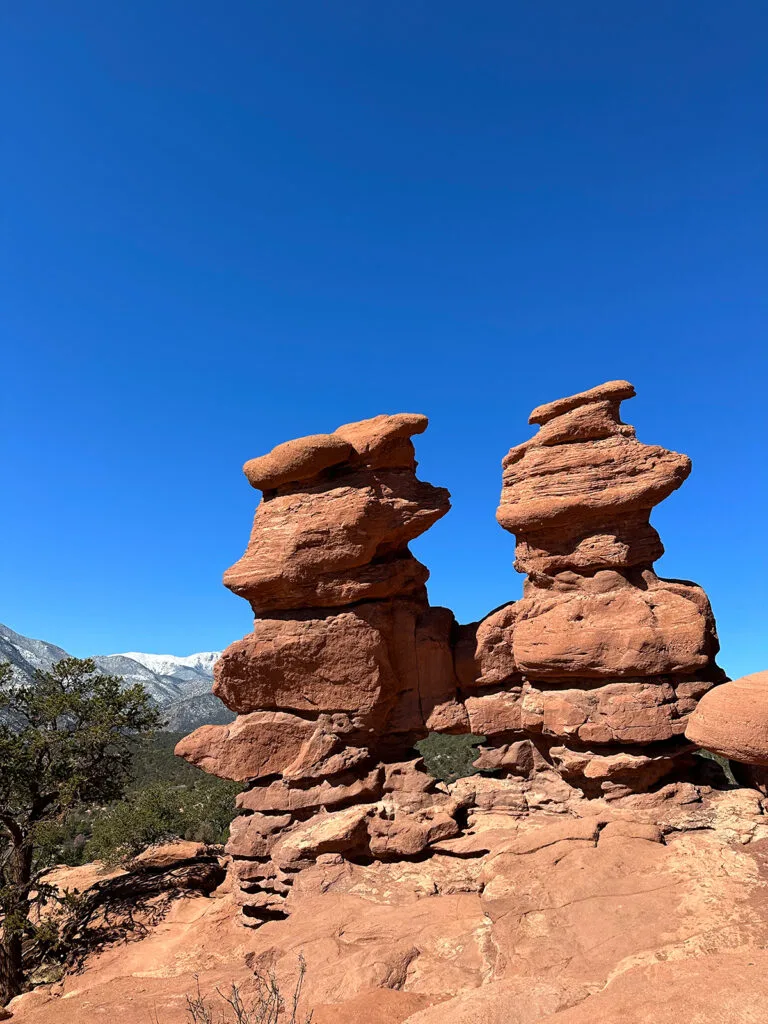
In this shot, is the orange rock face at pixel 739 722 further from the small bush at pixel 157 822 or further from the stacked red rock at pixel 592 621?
the small bush at pixel 157 822

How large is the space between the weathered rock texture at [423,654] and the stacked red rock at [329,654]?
63 millimetres

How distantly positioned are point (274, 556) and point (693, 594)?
12381 millimetres

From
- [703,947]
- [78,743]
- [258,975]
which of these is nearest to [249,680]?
[78,743]

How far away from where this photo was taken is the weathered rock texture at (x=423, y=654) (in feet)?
52.1

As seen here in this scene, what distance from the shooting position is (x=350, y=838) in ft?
52.3

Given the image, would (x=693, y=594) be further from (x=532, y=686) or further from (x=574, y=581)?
(x=532, y=686)

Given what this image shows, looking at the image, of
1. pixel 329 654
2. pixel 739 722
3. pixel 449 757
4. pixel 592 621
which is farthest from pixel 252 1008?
pixel 449 757

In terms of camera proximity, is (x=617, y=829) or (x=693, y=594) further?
(x=693, y=594)

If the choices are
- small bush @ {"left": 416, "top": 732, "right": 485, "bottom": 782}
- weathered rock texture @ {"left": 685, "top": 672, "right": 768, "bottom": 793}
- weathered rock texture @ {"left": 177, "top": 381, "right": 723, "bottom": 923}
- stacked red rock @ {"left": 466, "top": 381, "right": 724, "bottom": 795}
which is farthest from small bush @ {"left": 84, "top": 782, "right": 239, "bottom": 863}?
weathered rock texture @ {"left": 685, "top": 672, "right": 768, "bottom": 793}

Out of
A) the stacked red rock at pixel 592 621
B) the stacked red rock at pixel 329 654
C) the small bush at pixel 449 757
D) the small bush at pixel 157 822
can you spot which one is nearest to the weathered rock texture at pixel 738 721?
the stacked red rock at pixel 592 621

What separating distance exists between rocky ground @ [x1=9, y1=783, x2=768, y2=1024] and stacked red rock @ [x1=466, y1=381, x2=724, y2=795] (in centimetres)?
169

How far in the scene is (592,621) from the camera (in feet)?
54.1

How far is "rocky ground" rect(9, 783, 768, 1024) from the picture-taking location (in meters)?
7.47

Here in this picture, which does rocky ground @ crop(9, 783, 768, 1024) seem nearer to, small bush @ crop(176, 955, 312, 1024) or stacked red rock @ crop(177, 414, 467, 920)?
small bush @ crop(176, 955, 312, 1024)
